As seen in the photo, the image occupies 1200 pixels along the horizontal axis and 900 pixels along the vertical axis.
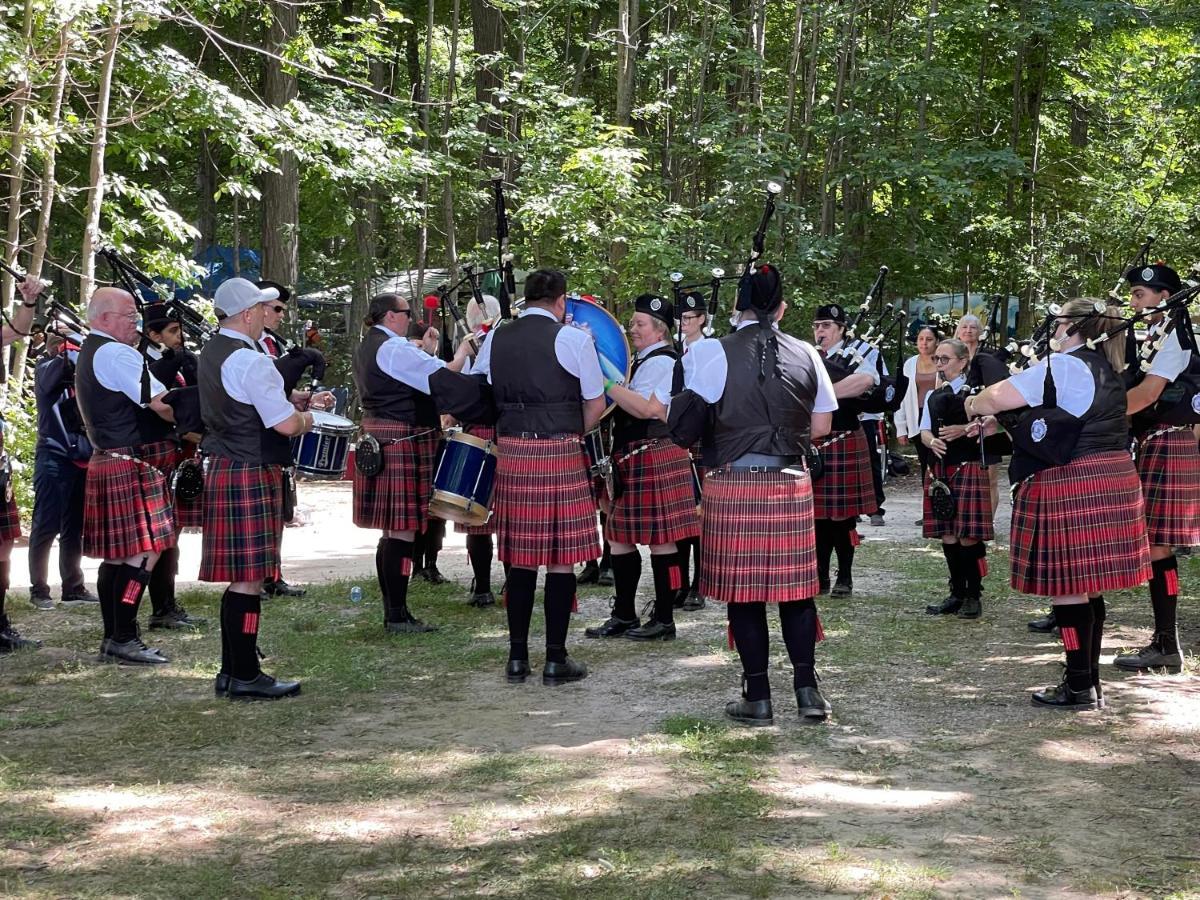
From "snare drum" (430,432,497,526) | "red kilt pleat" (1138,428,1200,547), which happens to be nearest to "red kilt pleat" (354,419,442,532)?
"snare drum" (430,432,497,526)

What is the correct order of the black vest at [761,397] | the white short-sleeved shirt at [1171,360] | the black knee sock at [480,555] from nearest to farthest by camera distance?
1. the black vest at [761,397]
2. the white short-sleeved shirt at [1171,360]
3. the black knee sock at [480,555]

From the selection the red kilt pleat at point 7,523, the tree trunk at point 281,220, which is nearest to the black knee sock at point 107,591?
the red kilt pleat at point 7,523

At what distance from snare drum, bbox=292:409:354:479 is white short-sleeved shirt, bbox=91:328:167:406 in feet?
2.64

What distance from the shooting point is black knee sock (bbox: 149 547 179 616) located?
21.1 ft

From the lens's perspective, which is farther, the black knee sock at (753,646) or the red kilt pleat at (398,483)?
the red kilt pleat at (398,483)

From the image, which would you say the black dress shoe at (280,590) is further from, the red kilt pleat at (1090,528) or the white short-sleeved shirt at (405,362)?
the red kilt pleat at (1090,528)

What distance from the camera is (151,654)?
224 inches

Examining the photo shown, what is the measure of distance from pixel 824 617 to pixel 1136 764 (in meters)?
2.56

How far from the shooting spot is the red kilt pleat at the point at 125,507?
18.6ft

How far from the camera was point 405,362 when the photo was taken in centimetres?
618

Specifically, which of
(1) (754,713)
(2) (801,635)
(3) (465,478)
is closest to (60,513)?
(3) (465,478)

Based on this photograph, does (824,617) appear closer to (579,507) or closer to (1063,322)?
(579,507)

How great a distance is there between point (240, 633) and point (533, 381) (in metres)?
1.49

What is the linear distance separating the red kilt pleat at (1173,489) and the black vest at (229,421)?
3575mm
